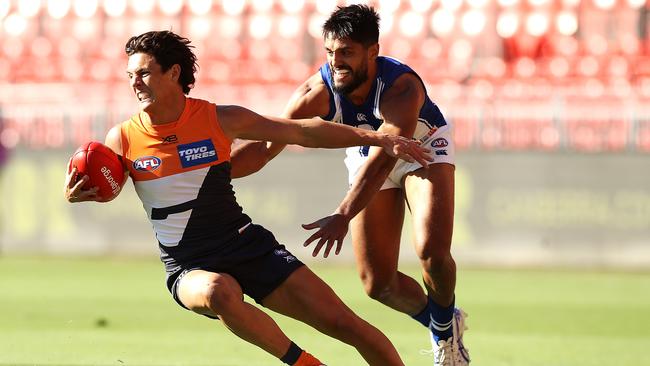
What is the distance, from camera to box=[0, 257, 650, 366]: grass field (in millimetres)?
9219

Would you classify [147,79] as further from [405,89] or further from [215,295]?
[405,89]

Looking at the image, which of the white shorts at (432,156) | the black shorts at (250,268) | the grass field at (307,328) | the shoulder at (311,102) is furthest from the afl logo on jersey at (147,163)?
the grass field at (307,328)

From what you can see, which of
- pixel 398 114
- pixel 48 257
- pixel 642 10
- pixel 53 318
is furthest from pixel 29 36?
pixel 398 114

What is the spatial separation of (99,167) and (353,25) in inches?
72.5

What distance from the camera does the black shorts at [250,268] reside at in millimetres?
6684

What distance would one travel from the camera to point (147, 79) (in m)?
6.66

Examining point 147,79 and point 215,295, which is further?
point 147,79

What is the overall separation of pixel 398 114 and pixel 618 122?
32.7 ft

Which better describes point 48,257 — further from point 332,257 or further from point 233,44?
point 233,44

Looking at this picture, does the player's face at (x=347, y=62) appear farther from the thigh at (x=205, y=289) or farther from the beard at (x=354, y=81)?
the thigh at (x=205, y=289)

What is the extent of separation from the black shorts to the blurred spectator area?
10707 millimetres

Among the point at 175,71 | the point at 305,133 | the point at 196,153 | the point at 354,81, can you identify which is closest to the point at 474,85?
the point at 354,81

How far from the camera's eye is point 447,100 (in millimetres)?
17562

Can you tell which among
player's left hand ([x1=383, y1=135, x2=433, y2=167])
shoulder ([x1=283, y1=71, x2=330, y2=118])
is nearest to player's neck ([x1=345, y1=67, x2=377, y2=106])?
shoulder ([x1=283, y1=71, x2=330, y2=118])
